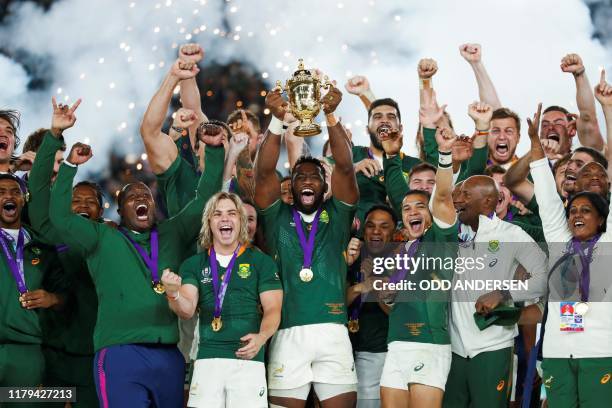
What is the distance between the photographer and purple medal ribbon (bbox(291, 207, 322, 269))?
6.38m

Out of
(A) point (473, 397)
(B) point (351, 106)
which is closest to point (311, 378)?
(A) point (473, 397)

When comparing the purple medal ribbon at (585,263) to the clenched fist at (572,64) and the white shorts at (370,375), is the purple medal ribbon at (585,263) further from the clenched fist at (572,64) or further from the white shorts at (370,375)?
the clenched fist at (572,64)

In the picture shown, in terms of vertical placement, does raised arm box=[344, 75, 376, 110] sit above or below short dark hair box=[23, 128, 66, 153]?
above

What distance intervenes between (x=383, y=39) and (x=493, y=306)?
336 centimetres

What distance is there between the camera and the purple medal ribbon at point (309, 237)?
6.38 metres

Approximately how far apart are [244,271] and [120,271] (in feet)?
2.27

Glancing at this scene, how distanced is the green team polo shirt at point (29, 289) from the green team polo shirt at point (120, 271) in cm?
43

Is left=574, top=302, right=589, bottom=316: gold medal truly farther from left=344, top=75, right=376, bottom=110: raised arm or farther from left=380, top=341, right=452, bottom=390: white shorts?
left=344, top=75, right=376, bottom=110: raised arm

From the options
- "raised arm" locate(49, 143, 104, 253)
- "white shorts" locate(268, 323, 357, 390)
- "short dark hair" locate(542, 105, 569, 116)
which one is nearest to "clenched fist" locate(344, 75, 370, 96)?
"short dark hair" locate(542, 105, 569, 116)

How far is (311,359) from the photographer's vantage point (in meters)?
6.19

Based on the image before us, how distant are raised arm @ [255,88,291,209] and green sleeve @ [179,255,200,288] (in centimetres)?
55

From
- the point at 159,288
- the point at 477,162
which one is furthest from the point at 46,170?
the point at 477,162

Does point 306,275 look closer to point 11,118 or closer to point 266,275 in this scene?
point 266,275

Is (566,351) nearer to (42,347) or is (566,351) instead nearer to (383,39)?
(42,347)
